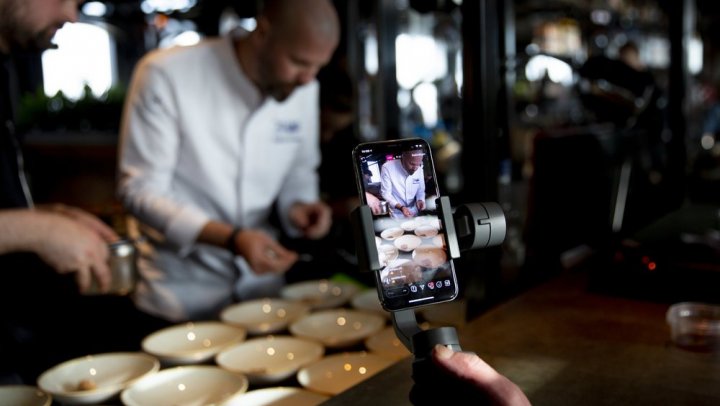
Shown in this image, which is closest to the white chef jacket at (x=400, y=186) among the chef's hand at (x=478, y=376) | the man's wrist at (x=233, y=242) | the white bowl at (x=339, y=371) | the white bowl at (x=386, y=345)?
the chef's hand at (x=478, y=376)

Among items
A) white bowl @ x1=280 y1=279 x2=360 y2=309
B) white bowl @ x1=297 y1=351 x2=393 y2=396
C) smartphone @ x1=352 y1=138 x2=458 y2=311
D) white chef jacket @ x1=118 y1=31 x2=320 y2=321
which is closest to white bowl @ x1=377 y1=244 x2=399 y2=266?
smartphone @ x1=352 y1=138 x2=458 y2=311

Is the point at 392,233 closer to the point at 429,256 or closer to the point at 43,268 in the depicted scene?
the point at 429,256

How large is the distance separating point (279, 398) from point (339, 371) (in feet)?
0.57

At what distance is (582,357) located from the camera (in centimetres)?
131

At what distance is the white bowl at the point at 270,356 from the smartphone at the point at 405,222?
0.54m

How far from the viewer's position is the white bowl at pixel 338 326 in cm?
154

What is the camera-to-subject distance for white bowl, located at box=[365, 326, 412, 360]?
1.44m

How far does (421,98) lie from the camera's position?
9039mm

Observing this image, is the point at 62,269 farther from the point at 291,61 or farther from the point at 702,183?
the point at 702,183

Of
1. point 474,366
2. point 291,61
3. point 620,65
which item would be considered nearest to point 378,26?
point 291,61

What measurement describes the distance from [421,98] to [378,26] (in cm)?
681

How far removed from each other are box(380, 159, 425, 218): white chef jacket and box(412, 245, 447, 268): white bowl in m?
0.05

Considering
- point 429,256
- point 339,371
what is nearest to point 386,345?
point 339,371

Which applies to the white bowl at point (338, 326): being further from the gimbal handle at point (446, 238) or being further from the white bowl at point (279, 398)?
the gimbal handle at point (446, 238)
